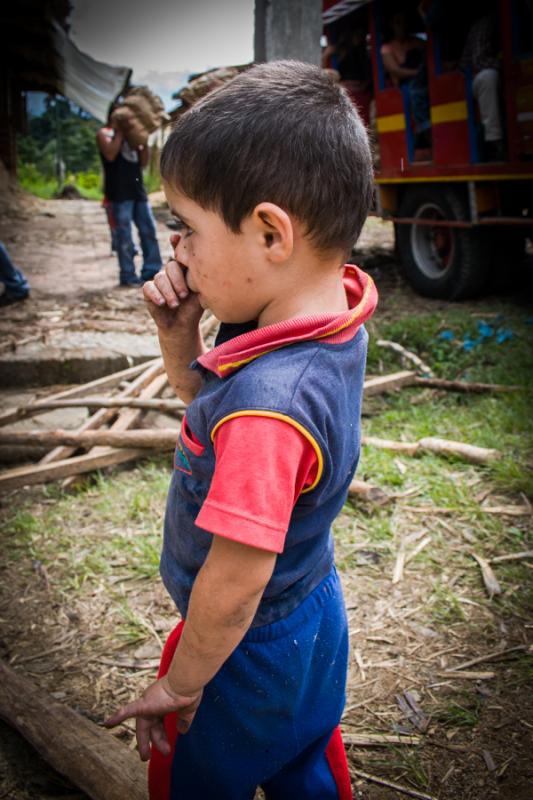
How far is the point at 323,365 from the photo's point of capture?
3.47 feet

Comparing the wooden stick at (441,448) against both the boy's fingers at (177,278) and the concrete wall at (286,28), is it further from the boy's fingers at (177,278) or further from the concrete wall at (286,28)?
the boy's fingers at (177,278)

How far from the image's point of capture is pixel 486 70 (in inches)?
223

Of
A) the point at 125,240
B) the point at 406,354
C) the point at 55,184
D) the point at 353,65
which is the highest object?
the point at 55,184

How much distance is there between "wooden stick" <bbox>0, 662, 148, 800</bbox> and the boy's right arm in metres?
0.97

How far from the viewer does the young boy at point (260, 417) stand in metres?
0.99

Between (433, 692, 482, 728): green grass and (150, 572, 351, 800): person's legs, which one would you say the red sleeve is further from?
(433, 692, 482, 728): green grass

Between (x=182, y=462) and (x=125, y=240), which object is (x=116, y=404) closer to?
(x=182, y=462)

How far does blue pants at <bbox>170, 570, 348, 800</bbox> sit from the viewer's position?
1.23 meters

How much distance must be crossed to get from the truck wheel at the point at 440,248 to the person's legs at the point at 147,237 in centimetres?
275

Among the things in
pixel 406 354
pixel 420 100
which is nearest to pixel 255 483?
pixel 406 354

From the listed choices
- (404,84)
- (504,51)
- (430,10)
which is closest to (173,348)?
(504,51)

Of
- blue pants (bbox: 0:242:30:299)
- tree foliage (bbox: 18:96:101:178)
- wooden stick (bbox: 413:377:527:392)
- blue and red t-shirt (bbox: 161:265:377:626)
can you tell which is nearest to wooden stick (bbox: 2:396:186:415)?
wooden stick (bbox: 413:377:527:392)

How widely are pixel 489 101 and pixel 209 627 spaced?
5.82 metres

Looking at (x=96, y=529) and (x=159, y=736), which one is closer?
(x=159, y=736)
